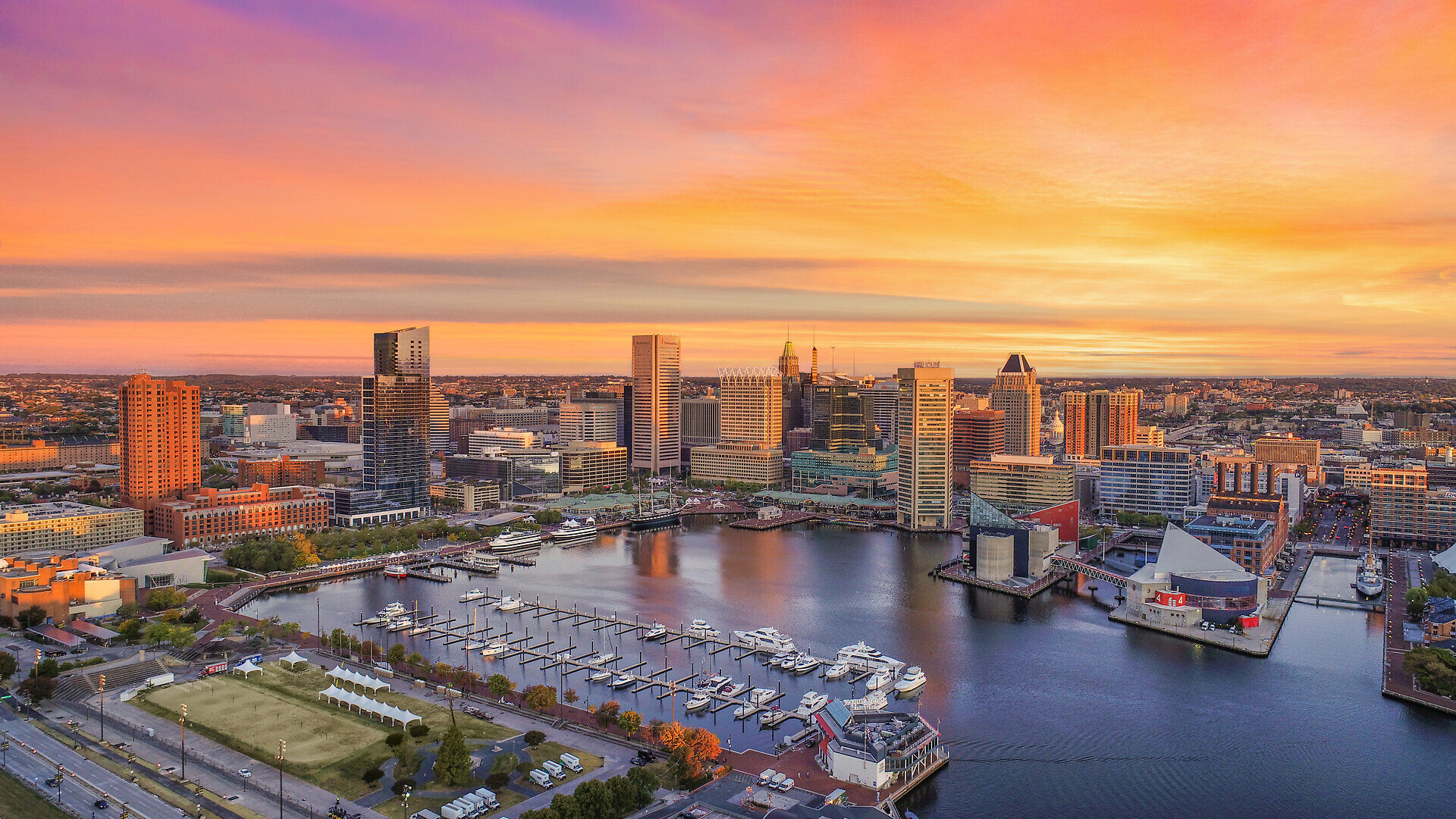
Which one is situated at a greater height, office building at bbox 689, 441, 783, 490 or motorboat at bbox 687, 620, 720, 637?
office building at bbox 689, 441, 783, 490

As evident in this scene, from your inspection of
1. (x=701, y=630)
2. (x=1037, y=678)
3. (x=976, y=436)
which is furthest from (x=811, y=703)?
(x=976, y=436)

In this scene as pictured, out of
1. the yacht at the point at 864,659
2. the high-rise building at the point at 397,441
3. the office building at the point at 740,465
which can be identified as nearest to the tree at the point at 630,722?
the yacht at the point at 864,659

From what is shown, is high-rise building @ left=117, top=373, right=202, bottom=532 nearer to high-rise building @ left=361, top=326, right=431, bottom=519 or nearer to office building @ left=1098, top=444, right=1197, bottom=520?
high-rise building @ left=361, top=326, right=431, bottom=519

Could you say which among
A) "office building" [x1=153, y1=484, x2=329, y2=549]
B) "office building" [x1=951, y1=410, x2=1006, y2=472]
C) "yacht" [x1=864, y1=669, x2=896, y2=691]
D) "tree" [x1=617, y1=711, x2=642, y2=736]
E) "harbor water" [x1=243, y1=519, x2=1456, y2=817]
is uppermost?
"office building" [x1=951, y1=410, x2=1006, y2=472]

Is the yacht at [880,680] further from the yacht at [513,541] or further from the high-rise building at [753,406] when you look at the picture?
the high-rise building at [753,406]

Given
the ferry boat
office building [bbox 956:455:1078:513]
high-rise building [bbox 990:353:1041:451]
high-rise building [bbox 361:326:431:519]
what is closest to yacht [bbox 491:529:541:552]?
high-rise building [bbox 361:326:431:519]

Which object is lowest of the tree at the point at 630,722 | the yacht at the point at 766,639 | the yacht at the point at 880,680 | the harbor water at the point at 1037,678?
the harbor water at the point at 1037,678

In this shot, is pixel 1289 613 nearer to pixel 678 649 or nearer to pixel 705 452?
pixel 678 649
